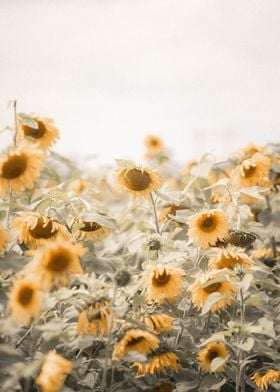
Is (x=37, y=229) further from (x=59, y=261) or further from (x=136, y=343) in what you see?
(x=136, y=343)

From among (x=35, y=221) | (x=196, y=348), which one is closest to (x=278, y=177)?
(x=196, y=348)

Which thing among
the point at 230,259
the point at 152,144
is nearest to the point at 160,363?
the point at 230,259

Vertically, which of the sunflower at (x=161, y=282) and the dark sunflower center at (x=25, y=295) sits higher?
the dark sunflower center at (x=25, y=295)

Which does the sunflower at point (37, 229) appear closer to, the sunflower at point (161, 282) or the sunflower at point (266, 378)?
the sunflower at point (161, 282)

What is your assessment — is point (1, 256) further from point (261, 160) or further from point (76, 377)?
point (261, 160)

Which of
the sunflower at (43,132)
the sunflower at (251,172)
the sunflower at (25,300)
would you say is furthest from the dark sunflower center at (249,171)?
the sunflower at (25,300)

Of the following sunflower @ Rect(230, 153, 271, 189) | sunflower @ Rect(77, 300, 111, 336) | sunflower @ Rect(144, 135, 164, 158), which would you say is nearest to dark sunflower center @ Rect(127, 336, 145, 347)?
sunflower @ Rect(77, 300, 111, 336)
